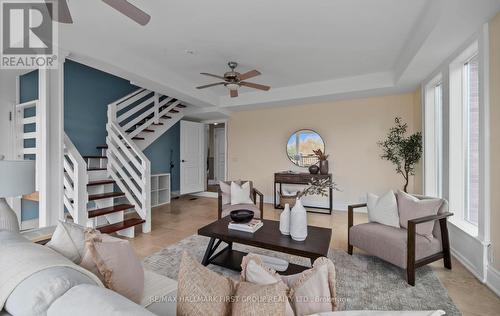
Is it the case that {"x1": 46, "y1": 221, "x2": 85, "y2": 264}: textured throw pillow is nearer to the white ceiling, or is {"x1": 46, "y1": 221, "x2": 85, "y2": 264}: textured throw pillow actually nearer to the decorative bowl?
the decorative bowl

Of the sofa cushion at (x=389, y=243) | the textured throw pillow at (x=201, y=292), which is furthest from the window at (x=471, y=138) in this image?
the textured throw pillow at (x=201, y=292)

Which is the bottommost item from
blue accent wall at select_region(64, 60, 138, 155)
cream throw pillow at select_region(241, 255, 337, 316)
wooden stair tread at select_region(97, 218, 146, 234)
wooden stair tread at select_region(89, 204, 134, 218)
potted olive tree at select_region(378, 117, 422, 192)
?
wooden stair tread at select_region(97, 218, 146, 234)

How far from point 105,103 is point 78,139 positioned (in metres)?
0.88

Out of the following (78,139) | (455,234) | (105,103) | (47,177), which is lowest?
(455,234)

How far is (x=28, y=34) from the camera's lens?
2348 millimetres

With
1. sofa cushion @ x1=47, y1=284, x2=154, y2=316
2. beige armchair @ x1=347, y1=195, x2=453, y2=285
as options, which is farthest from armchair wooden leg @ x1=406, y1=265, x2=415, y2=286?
sofa cushion @ x1=47, y1=284, x2=154, y2=316

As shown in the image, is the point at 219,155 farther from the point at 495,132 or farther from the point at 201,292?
the point at 201,292

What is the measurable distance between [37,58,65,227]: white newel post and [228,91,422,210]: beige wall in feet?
12.8

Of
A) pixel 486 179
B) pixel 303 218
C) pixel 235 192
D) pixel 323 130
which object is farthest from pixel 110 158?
pixel 486 179

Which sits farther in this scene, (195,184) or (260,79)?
(195,184)

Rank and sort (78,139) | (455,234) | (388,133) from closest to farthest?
(455,234)
(78,139)
(388,133)

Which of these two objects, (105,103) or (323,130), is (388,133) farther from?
(105,103)

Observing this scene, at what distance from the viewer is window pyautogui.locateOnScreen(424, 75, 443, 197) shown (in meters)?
3.55

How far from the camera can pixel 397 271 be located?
228 cm
